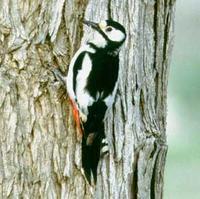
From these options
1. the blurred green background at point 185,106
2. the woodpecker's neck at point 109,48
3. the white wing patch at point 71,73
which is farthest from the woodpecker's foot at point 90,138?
the blurred green background at point 185,106

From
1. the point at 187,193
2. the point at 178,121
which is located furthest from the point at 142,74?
the point at 178,121

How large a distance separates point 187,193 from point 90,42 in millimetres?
3181

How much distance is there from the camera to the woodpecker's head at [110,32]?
4039 mm

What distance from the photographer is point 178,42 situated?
8.15m

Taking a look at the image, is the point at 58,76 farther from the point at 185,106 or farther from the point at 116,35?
the point at 185,106

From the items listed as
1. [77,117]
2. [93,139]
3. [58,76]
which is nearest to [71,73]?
[58,76]

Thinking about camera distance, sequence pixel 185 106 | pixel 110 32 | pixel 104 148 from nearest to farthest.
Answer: pixel 110 32 < pixel 104 148 < pixel 185 106

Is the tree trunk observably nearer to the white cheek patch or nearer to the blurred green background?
the white cheek patch

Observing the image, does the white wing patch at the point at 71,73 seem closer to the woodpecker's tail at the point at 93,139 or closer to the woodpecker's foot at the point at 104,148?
the woodpecker's tail at the point at 93,139

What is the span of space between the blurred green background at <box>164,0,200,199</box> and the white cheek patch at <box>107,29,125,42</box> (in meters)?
3.24

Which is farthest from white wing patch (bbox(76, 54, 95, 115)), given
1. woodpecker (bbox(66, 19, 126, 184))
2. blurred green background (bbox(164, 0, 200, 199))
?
blurred green background (bbox(164, 0, 200, 199))

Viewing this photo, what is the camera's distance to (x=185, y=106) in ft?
26.2

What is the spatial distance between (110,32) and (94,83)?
0.69 feet

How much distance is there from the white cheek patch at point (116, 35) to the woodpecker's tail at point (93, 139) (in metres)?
0.26
